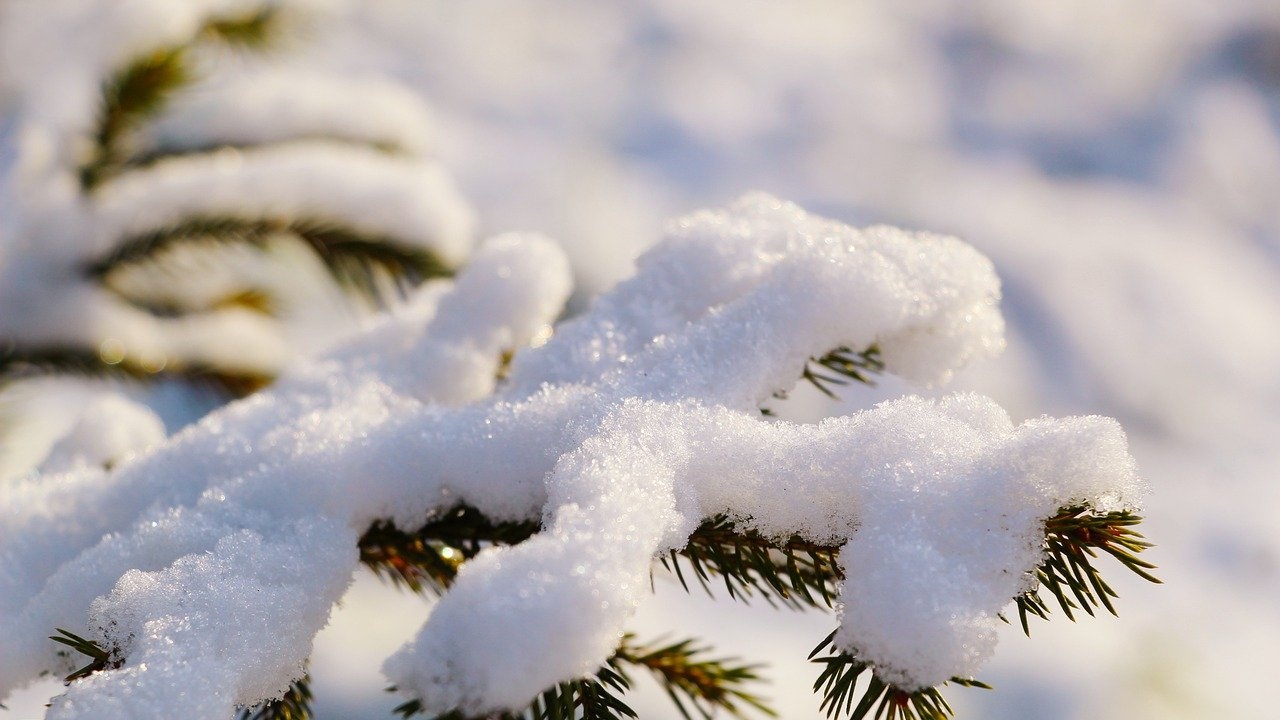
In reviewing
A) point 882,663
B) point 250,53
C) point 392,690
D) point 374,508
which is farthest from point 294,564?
point 250,53

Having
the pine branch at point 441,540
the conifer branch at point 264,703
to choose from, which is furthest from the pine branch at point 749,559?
the conifer branch at point 264,703

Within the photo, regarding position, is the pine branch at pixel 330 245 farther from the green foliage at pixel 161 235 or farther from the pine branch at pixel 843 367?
the pine branch at pixel 843 367

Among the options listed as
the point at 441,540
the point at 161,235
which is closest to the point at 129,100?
the point at 161,235

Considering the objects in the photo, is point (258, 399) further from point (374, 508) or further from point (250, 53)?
point (250, 53)

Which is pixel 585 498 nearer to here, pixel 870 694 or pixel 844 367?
pixel 870 694

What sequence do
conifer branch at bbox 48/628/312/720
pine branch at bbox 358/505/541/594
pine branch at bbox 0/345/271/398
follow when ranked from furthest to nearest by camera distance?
pine branch at bbox 0/345/271/398 < pine branch at bbox 358/505/541/594 < conifer branch at bbox 48/628/312/720

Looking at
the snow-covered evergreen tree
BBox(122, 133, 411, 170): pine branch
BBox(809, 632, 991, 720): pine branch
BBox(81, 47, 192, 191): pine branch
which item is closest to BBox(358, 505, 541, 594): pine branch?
the snow-covered evergreen tree

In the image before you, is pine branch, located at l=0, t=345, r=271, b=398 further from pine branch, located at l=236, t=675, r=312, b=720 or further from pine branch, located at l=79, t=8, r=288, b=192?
pine branch, located at l=236, t=675, r=312, b=720
